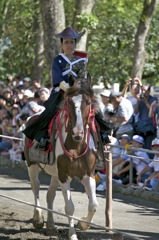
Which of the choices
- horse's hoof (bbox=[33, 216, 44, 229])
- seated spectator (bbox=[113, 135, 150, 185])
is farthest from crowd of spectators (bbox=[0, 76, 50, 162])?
horse's hoof (bbox=[33, 216, 44, 229])

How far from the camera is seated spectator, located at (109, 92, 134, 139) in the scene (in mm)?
17688

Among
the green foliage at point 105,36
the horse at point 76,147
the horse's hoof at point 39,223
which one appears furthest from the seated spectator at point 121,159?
the green foliage at point 105,36

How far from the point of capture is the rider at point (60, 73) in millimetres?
11953

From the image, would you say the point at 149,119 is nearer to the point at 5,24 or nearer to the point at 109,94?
the point at 109,94

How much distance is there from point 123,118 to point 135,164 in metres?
Result: 1.77

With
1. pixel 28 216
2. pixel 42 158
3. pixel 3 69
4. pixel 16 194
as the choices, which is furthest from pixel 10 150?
pixel 3 69

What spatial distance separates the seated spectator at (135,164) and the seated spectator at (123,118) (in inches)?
41.5

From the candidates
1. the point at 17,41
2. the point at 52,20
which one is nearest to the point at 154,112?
the point at 52,20

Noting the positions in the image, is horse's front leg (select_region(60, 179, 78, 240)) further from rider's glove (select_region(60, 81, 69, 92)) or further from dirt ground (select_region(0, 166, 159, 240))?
rider's glove (select_region(60, 81, 69, 92))

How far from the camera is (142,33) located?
2558 centimetres

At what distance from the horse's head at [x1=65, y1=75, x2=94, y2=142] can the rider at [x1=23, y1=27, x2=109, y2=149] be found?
602 mm

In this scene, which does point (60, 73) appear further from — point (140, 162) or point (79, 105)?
point (140, 162)

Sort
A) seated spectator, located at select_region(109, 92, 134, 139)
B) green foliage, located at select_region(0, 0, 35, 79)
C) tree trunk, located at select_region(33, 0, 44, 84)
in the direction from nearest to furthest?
seated spectator, located at select_region(109, 92, 134, 139) → tree trunk, located at select_region(33, 0, 44, 84) → green foliage, located at select_region(0, 0, 35, 79)

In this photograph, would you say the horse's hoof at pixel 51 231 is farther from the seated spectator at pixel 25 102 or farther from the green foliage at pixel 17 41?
the green foliage at pixel 17 41
